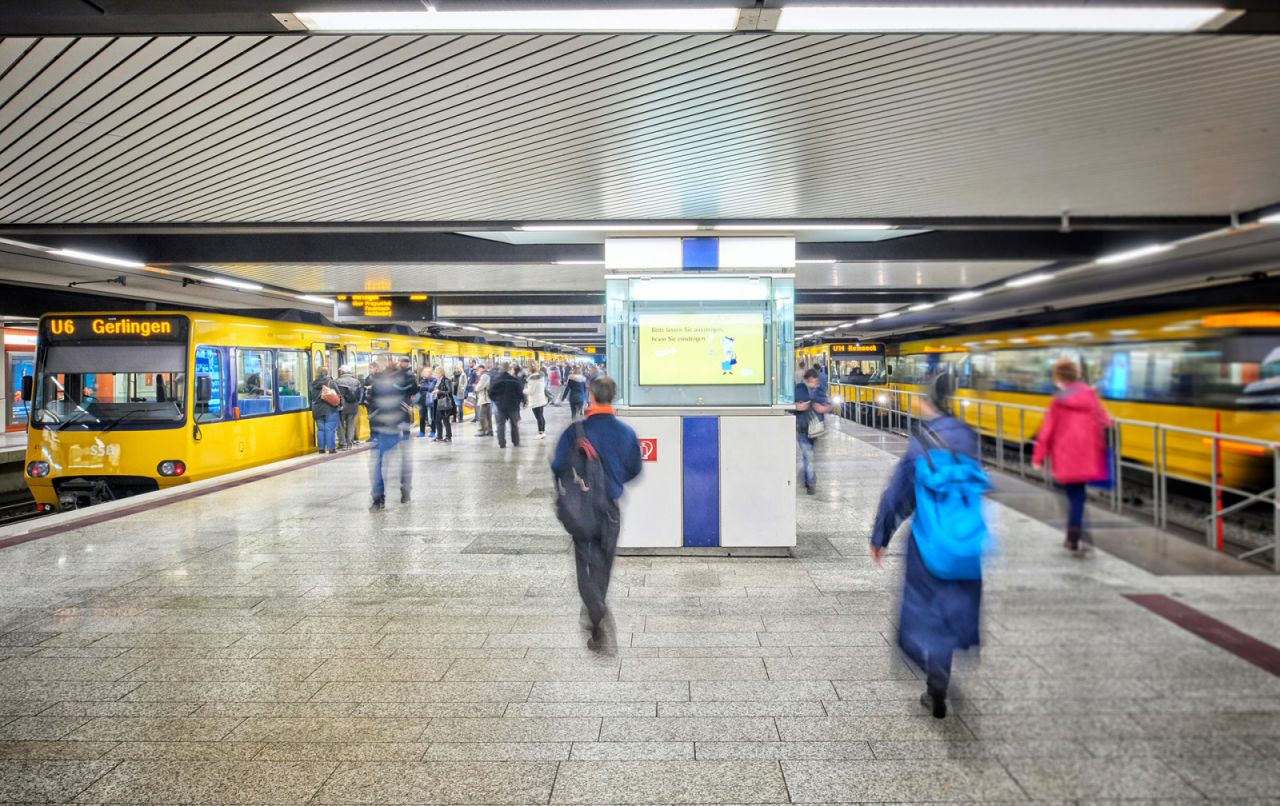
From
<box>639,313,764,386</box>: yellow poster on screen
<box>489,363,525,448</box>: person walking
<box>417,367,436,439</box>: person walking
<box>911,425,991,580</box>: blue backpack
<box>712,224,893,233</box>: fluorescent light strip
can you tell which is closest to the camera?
<box>911,425,991,580</box>: blue backpack

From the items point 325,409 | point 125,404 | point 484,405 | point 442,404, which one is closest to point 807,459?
point 325,409

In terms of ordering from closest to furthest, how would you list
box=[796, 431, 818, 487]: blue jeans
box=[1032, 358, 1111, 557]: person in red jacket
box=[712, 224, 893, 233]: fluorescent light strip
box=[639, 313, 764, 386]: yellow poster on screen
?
1. box=[1032, 358, 1111, 557]: person in red jacket
2. box=[639, 313, 764, 386]: yellow poster on screen
3. box=[712, 224, 893, 233]: fluorescent light strip
4. box=[796, 431, 818, 487]: blue jeans

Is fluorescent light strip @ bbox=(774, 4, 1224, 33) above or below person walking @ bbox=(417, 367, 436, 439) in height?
above

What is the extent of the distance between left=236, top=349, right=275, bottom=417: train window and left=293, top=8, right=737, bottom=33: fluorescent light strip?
10.00 meters

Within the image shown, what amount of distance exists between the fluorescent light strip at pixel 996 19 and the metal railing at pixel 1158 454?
6.66 feet

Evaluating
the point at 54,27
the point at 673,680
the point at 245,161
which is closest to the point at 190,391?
the point at 245,161

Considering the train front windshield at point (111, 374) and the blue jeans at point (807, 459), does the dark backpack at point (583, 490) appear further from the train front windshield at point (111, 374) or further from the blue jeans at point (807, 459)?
the train front windshield at point (111, 374)

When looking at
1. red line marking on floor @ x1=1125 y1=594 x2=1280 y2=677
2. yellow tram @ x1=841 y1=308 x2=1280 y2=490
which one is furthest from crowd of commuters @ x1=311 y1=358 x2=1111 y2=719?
yellow tram @ x1=841 y1=308 x2=1280 y2=490

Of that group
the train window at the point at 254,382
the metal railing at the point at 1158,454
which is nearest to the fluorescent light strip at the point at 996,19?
the metal railing at the point at 1158,454

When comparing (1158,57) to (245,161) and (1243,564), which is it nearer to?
(1243,564)

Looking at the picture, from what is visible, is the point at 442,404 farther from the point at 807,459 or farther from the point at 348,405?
the point at 807,459

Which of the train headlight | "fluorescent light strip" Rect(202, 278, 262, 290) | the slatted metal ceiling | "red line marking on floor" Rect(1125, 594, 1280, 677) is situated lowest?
"red line marking on floor" Rect(1125, 594, 1280, 677)

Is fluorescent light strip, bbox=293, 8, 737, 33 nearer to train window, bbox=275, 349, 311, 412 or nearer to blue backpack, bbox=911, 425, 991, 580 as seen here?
blue backpack, bbox=911, 425, 991, 580

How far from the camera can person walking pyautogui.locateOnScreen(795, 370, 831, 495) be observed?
10.7 meters
